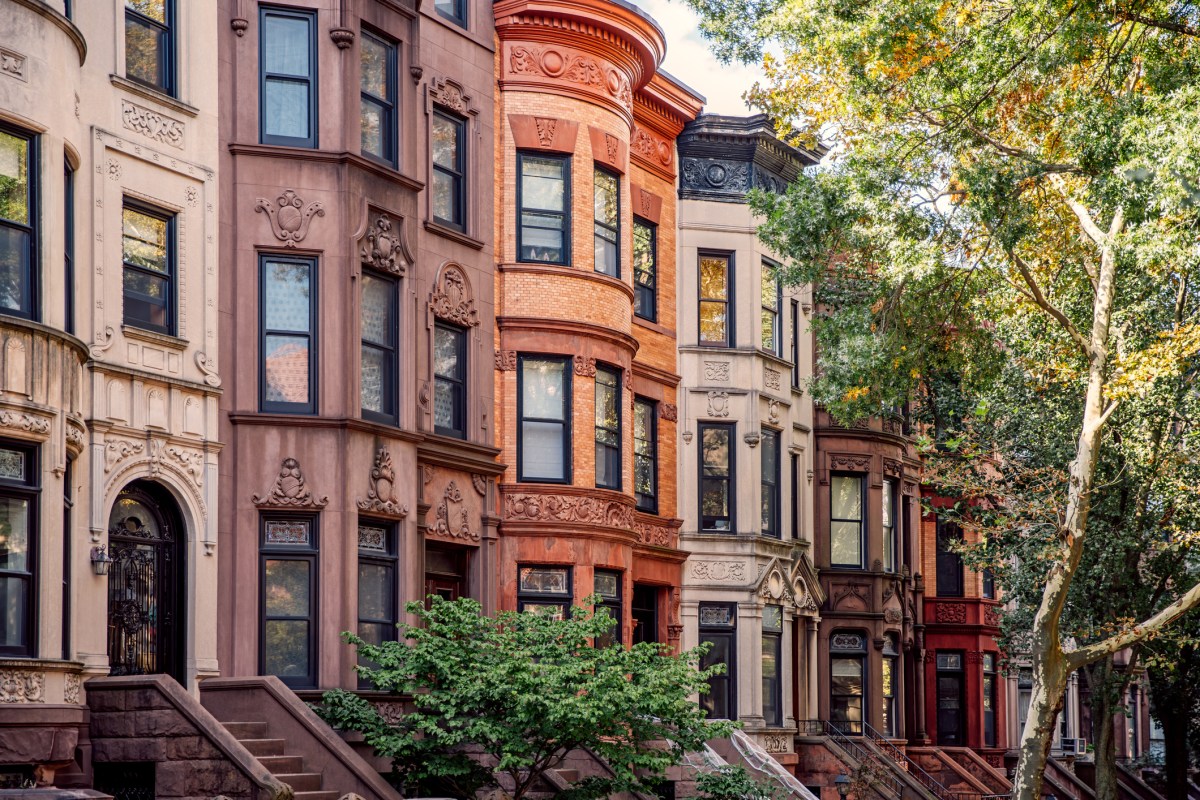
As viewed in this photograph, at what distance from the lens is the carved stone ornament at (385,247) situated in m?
23.1

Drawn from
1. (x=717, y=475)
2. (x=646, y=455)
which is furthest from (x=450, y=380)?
(x=717, y=475)

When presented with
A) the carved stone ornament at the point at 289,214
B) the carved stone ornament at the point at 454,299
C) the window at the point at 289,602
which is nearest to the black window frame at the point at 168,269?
the carved stone ornament at the point at 289,214

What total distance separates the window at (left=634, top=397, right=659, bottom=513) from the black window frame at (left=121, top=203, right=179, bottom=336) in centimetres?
1202

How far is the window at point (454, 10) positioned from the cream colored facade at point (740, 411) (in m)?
7.64

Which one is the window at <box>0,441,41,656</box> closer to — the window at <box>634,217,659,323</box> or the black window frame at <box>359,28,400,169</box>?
the black window frame at <box>359,28,400,169</box>


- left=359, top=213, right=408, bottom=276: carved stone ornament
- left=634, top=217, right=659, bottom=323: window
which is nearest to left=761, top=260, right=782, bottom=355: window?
left=634, top=217, right=659, bottom=323: window

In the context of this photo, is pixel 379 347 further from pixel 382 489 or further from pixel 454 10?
pixel 454 10

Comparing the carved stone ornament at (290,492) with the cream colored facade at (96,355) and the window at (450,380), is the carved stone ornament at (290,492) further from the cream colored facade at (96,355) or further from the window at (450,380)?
the window at (450,380)

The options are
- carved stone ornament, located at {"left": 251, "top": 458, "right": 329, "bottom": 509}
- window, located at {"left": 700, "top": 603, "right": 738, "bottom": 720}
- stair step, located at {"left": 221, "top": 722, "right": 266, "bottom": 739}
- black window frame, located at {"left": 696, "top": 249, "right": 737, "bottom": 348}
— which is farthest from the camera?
black window frame, located at {"left": 696, "top": 249, "right": 737, "bottom": 348}

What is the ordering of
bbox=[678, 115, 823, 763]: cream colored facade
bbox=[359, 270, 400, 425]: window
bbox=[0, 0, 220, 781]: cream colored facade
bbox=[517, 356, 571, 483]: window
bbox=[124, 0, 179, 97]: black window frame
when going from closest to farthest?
bbox=[0, 0, 220, 781]: cream colored facade → bbox=[124, 0, 179, 97]: black window frame → bbox=[359, 270, 400, 425]: window → bbox=[517, 356, 571, 483]: window → bbox=[678, 115, 823, 763]: cream colored facade

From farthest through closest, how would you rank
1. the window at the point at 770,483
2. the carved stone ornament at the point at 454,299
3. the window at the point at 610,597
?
1. the window at the point at 770,483
2. the window at the point at 610,597
3. the carved stone ornament at the point at 454,299

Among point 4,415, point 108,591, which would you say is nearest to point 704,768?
point 108,591

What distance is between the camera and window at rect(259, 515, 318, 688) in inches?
858

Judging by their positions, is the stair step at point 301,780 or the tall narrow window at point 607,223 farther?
the tall narrow window at point 607,223
